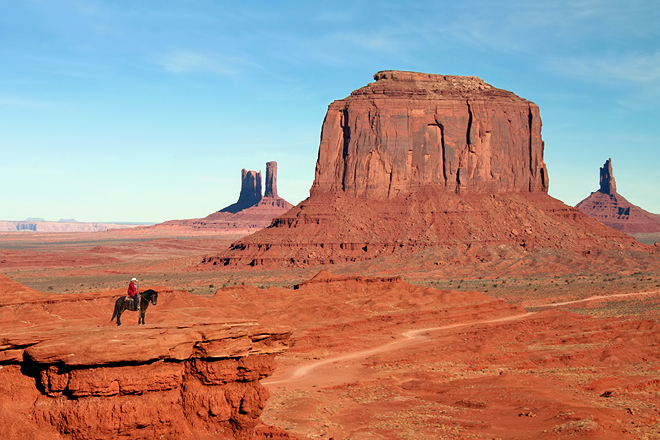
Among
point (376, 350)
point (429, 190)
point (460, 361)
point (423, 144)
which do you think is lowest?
point (376, 350)

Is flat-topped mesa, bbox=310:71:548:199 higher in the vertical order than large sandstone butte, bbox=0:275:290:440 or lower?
higher

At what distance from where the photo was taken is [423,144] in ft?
372

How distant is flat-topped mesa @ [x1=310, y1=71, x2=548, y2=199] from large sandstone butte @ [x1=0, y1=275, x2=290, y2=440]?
94.4 metres

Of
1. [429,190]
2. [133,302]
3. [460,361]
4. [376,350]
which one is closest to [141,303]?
[133,302]

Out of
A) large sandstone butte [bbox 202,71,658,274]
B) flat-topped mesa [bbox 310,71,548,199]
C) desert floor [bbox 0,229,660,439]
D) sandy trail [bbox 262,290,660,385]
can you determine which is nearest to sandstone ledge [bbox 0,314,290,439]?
desert floor [bbox 0,229,660,439]

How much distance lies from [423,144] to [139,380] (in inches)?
3952

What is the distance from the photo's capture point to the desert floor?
71.9 ft

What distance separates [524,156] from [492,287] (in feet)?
159

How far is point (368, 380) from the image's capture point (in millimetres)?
29438

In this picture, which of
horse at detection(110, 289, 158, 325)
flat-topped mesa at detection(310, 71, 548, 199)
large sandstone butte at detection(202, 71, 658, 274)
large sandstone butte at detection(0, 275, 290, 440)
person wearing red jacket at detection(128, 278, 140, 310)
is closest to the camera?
large sandstone butte at detection(0, 275, 290, 440)

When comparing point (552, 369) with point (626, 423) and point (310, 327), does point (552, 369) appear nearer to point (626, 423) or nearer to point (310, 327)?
point (626, 423)

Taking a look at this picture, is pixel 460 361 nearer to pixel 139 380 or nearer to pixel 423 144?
pixel 139 380

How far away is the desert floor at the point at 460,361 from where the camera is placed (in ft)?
71.9

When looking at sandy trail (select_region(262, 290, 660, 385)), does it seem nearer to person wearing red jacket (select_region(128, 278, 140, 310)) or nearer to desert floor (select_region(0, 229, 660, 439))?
desert floor (select_region(0, 229, 660, 439))
